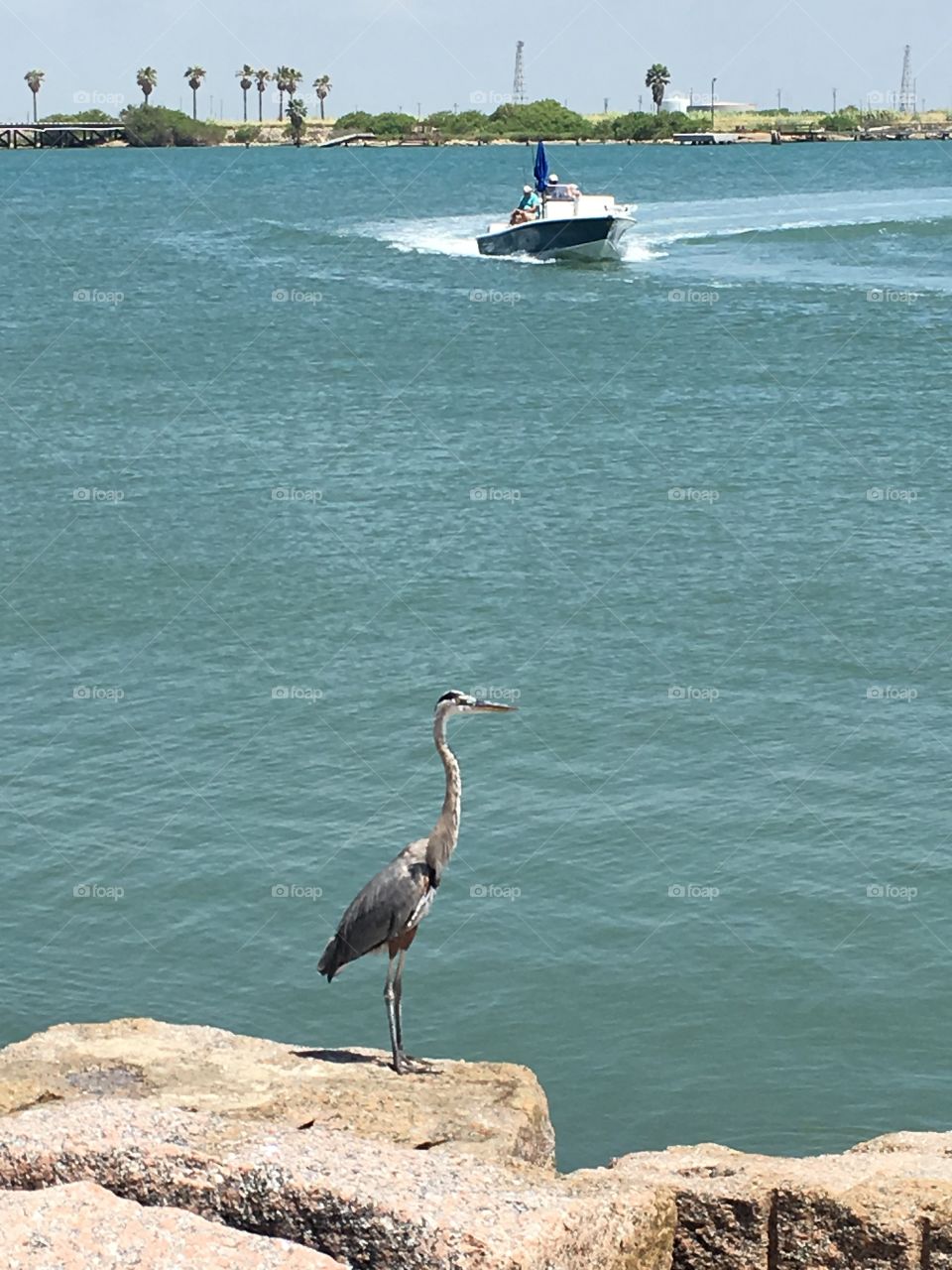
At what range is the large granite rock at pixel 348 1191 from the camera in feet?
25.9

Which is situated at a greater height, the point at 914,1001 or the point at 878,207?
the point at 878,207

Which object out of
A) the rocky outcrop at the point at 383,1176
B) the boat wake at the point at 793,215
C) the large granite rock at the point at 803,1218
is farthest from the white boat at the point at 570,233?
the large granite rock at the point at 803,1218

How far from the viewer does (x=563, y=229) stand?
225ft

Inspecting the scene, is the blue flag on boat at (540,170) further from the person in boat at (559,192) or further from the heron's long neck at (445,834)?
the heron's long neck at (445,834)

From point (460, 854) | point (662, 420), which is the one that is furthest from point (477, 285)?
point (460, 854)

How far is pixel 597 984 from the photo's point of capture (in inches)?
685

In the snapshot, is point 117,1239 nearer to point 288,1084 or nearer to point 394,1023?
point 288,1084

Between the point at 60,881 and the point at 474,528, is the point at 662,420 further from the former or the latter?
the point at 60,881

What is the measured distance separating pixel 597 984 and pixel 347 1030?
2395mm

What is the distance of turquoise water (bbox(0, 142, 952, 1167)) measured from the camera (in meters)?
17.0

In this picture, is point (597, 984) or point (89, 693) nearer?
point (597, 984)

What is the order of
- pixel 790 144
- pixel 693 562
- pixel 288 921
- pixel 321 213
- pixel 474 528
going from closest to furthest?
pixel 288 921
pixel 693 562
pixel 474 528
pixel 321 213
pixel 790 144

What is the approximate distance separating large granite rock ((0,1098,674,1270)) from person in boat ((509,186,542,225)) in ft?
207

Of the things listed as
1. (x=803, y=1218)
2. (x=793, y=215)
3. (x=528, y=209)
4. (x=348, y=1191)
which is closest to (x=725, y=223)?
(x=793, y=215)
